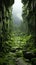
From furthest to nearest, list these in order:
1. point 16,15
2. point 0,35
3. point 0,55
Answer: point 16,15, point 0,35, point 0,55

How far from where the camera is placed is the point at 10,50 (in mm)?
19281

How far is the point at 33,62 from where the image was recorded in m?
12.2

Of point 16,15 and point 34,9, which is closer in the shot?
point 34,9

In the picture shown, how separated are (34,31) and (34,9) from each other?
2.94 meters

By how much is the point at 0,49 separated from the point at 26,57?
4.44 m

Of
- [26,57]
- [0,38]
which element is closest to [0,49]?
[0,38]

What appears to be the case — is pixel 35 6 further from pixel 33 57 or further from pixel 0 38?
pixel 33 57

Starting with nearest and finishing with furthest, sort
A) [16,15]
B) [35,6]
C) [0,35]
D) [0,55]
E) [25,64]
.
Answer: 1. [25,64]
2. [0,55]
3. [0,35]
4. [35,6]
5. [16,15]

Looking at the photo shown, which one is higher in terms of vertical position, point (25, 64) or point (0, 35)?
point (0, 35)

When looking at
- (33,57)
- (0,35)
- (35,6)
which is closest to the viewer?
(33,57)

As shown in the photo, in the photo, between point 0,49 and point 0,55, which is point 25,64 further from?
point 0,49

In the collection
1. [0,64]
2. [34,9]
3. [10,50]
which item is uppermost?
[34,9]

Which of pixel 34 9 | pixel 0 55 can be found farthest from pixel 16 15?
pixel 0 55

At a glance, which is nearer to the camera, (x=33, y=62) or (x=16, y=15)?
(x=33, y=62)
